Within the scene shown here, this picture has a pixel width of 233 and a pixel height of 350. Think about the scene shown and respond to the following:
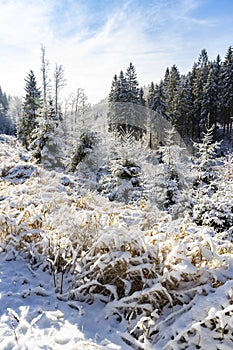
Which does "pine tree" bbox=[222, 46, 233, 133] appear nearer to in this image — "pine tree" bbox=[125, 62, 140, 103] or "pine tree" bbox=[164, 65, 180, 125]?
"pine tree" bbox=[164, 65, 180, 125]

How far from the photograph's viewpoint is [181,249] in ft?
6.99

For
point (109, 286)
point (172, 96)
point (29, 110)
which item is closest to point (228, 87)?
point (172, 96)

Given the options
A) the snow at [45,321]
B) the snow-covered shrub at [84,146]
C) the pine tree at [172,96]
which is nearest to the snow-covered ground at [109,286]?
the snow at [45,321]

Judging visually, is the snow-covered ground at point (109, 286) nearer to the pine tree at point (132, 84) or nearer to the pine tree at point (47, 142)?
the pine tree at point (47, 142)

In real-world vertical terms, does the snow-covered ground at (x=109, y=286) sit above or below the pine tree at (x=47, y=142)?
below

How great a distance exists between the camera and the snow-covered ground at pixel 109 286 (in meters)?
1.62

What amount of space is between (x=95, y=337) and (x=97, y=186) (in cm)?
1099

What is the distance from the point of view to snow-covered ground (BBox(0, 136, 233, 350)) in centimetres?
162

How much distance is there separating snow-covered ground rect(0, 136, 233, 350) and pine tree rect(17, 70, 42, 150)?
855 inches

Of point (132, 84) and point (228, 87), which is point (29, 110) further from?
point (228, 87)

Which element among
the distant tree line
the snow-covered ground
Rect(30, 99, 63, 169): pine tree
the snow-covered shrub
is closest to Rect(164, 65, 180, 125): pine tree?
the distant tree line

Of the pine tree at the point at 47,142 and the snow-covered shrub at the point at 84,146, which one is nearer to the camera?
the pine tree at the point at 47,142

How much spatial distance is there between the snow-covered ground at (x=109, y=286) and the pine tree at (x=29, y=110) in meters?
21.7

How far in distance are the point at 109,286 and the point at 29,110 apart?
2470 centimetres
